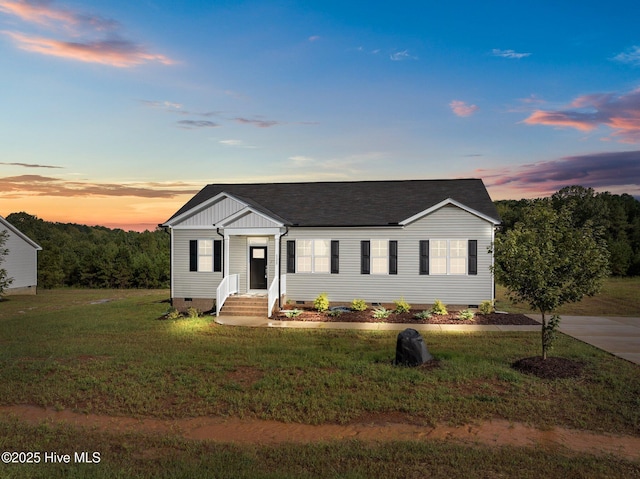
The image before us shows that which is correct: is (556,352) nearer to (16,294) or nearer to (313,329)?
(313,329)

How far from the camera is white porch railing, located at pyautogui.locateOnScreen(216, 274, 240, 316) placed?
63.5 feet

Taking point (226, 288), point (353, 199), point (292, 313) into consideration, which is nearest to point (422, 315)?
point (292, 313)

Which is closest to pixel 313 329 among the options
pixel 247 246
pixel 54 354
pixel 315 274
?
pixel 315 274

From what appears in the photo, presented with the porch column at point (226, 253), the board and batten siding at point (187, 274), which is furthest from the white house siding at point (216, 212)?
the porch column at point (226, 253)

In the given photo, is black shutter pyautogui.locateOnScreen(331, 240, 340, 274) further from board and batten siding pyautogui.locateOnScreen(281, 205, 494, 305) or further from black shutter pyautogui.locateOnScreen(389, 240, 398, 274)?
black shutter pyautogui.locateOnScreen(389, 240, 398, 274)

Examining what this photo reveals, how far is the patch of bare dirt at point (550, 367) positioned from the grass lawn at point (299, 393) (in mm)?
278

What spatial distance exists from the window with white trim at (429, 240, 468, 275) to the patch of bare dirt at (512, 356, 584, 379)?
28.8ft

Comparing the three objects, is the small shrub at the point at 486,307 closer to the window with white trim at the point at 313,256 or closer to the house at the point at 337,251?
the house at the point at 337,251

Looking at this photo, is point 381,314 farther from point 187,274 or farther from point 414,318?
point 187,274

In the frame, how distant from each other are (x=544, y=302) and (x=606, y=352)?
342 centimetres

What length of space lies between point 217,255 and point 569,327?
14514 millimetres

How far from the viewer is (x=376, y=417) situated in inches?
322

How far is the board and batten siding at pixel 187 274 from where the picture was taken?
2125 centimetres

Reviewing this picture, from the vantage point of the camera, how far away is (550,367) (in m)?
10.9
